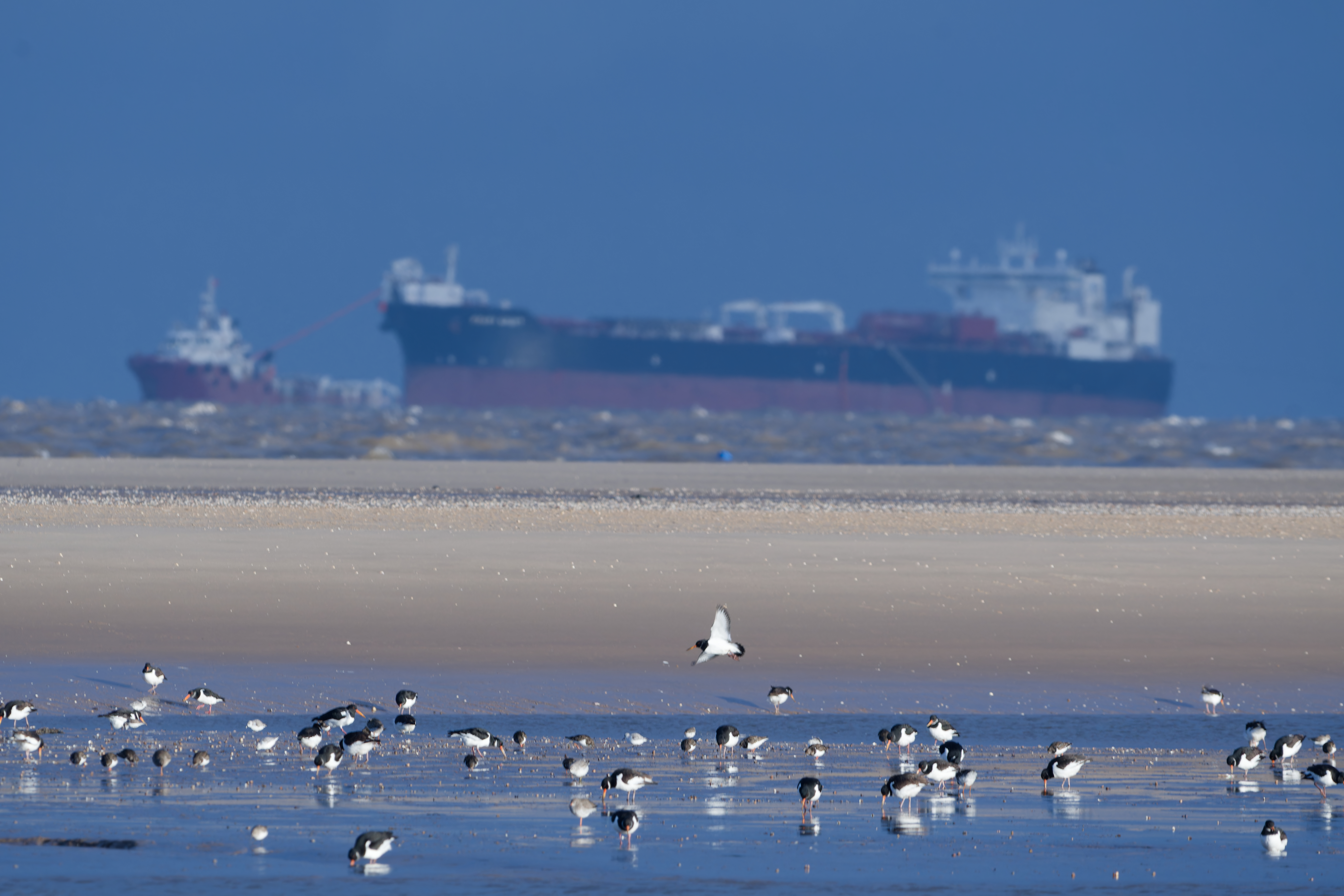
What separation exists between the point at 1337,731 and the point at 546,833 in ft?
14.3

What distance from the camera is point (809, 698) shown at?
8.98m

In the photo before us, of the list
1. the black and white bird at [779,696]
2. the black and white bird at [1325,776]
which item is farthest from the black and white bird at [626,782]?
the black and white bird at [1325,776]

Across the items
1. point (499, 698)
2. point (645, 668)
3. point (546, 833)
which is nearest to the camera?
point (546, 833)

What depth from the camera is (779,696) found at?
843cm

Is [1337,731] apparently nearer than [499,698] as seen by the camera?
Yes

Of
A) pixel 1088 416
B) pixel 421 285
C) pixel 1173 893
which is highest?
pixel 421 285

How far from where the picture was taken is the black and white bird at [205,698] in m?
8.19

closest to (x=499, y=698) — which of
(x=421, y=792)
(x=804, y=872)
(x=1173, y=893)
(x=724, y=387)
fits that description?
(x=421, y=792)

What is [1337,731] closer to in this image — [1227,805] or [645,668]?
[1227,805]

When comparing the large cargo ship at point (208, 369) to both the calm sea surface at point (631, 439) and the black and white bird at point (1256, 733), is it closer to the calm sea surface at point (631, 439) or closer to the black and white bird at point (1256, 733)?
the calm sea surface at point (631, 439)

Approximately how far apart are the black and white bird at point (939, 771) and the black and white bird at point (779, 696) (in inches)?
63.4

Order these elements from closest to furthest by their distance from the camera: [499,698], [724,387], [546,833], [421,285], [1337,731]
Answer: [546,833], [1337,731], [499,698], [724,387], [421,285]

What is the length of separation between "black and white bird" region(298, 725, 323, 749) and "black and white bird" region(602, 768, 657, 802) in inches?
54.5

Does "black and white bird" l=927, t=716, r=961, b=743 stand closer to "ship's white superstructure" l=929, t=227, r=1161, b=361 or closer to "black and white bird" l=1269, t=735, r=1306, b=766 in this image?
"black and white bird" l=1269, t=735, r=1306, b=766
